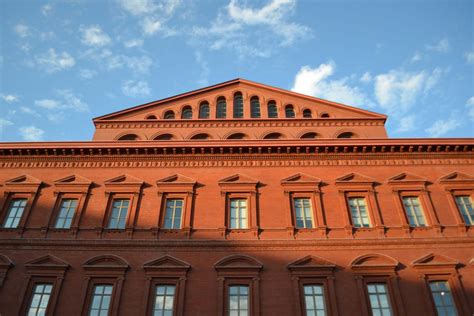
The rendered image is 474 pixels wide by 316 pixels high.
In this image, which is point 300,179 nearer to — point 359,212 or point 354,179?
point 354,179

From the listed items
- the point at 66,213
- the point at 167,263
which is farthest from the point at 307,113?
the point at 66,213

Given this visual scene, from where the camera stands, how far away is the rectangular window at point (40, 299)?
16953 mm

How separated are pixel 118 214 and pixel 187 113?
9.50 m

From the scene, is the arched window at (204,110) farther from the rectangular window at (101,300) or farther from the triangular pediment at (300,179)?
the rectangular window at (101,300)

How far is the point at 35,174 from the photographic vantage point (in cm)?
2133

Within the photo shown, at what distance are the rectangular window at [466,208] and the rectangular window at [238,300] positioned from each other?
10.9 meters

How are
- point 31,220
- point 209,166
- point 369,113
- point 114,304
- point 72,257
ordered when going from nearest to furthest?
point 114,304 < point 72,257 < point 31,220 < point 209,166 < point 369,113

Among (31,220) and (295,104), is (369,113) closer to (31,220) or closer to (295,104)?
(295,104)

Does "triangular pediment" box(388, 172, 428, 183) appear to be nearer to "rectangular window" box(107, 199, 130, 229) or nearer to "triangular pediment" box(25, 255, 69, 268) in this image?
"rectangular window" box(107, 199, 130, 229)

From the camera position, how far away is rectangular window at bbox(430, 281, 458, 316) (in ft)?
54.3

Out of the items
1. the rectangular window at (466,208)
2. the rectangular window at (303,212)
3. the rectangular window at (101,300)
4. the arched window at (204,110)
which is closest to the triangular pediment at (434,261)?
the rectangular window at (466,208)

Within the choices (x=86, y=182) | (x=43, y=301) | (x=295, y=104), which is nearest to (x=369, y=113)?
(x=295, y=104)

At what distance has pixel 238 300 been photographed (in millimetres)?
16969

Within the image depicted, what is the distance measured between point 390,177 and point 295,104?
28.0 ft
